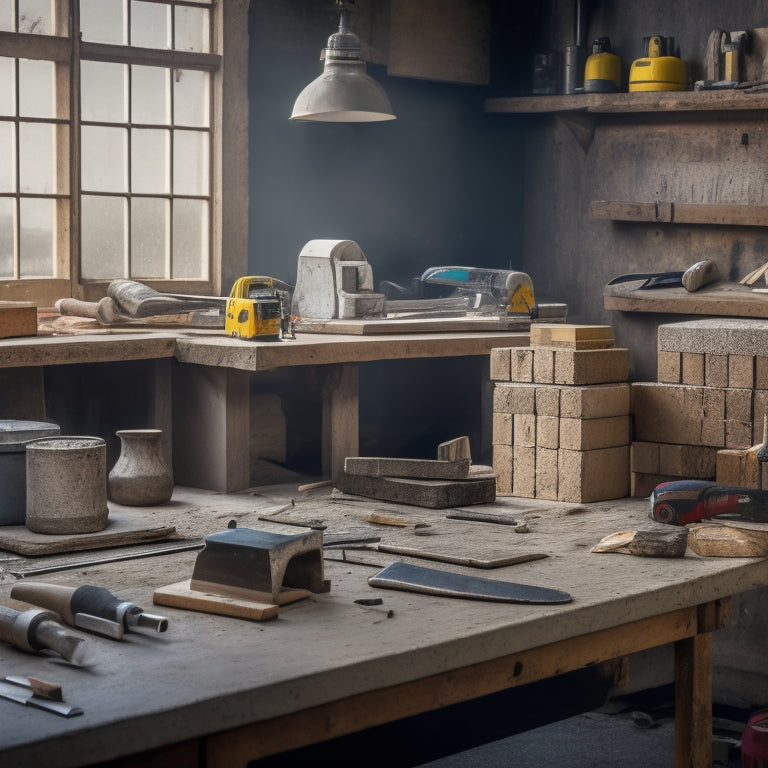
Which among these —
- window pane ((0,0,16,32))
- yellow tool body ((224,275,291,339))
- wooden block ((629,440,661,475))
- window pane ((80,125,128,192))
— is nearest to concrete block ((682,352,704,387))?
wooden block ((629,440,661,475))

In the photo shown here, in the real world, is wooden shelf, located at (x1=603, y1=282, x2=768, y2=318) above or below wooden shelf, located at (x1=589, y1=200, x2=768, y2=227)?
below

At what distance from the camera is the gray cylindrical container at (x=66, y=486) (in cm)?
318

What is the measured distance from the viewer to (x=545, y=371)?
3.96 meters

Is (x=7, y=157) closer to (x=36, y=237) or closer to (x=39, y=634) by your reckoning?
(x=36, y=237)

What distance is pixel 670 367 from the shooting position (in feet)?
13.0

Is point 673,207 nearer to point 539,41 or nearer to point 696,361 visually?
point 539,41

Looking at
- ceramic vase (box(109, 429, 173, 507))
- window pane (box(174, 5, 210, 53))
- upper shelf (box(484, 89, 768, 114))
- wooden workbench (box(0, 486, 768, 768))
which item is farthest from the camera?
upper shelf (box(484, 89, 768, 114))

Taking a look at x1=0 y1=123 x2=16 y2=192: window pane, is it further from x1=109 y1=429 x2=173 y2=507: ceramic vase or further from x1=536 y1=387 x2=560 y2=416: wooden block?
x1=536 y1=387 x2=560 y2=416: wooden block

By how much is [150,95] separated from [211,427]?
1913mm

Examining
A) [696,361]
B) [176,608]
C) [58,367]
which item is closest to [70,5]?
[58,367]

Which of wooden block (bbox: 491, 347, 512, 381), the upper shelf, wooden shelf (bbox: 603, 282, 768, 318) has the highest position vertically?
the upper shelf

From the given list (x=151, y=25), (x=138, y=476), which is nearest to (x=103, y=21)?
(x=151, y=25)

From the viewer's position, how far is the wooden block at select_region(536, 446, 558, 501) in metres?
3.94

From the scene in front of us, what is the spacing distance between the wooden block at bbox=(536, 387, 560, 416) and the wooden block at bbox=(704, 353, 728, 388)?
1.55 feet
